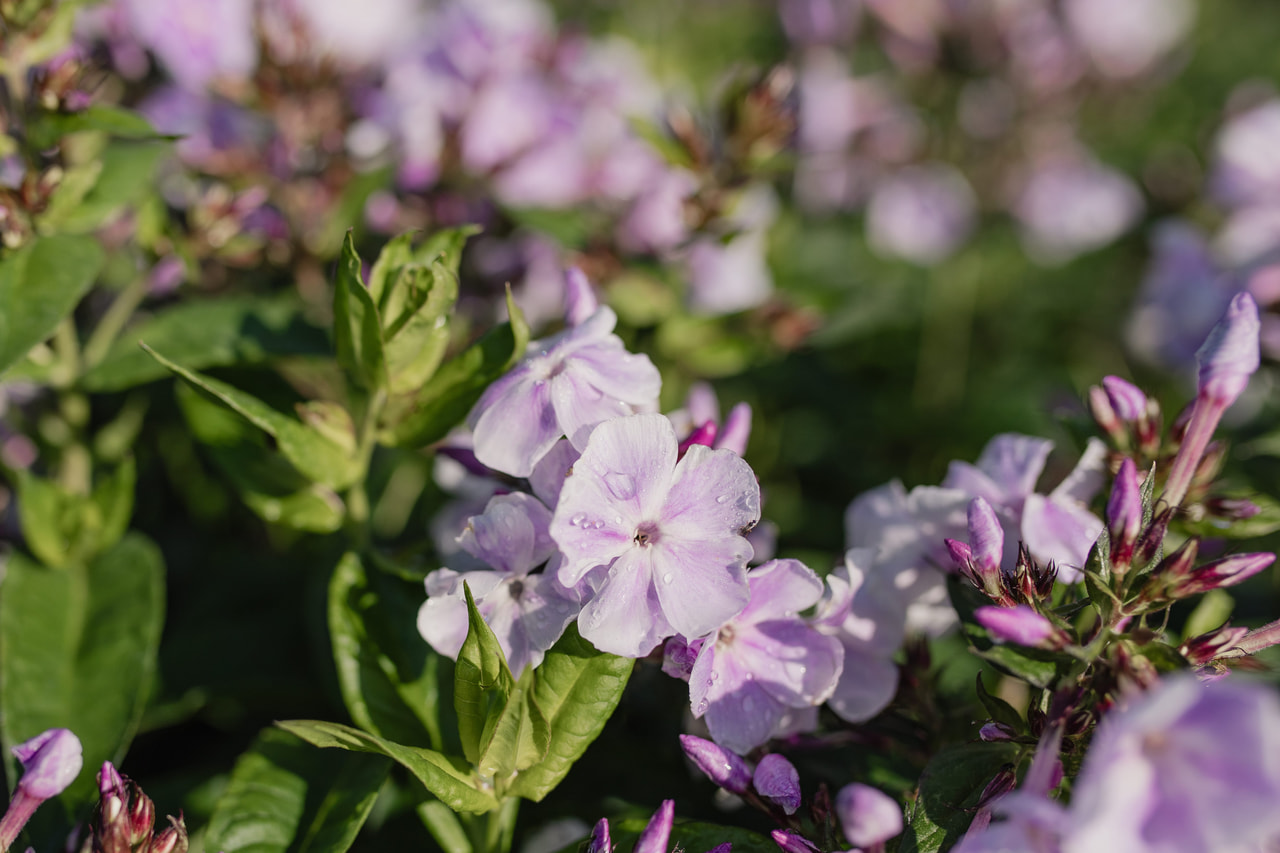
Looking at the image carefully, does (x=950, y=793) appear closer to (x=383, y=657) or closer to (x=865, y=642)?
(x=865, y=642)

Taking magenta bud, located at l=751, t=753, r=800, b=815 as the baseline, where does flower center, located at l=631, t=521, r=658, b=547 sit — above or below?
above

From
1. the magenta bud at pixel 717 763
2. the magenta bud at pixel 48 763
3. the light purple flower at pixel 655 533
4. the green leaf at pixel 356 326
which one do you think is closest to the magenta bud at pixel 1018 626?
the light purple flower at pixel 655 533

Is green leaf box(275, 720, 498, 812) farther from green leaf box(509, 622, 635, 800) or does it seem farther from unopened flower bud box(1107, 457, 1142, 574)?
unopened flower bud box(1107, 457, 1142, 574)

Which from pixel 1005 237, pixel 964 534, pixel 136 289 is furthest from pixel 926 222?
pixel 136 289

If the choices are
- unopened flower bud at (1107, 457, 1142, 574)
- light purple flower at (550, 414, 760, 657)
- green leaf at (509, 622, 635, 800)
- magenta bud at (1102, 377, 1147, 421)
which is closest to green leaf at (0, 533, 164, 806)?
green leaf at (509, 622, 635, 800)

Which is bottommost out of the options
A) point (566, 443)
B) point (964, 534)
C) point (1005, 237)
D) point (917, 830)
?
point (1005, 237)

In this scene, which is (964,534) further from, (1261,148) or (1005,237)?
(1005,237)
